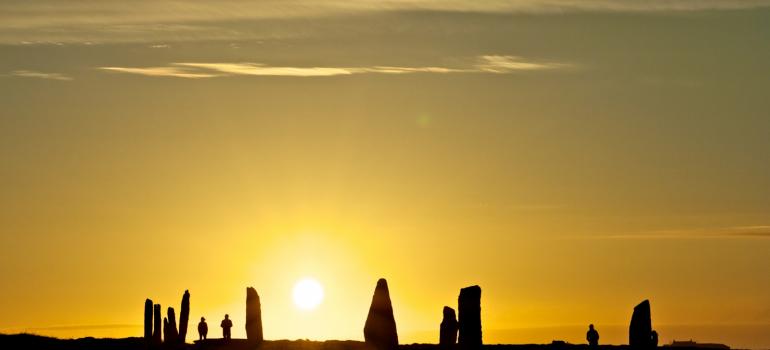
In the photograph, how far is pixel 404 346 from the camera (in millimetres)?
62094

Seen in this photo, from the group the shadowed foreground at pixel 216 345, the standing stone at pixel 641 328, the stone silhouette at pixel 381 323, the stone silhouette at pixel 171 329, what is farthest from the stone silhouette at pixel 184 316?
the standing stone at pixel 641 328

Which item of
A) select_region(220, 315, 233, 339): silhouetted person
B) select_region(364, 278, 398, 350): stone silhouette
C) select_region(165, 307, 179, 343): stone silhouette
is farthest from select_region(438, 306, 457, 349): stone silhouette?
select_region(165, 307, 179, 343): stone silhouette

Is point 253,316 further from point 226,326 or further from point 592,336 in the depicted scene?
point 592,336

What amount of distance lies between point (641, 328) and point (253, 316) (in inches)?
543

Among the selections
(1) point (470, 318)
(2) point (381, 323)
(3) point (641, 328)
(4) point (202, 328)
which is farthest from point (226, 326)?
(3) point (641, 328)

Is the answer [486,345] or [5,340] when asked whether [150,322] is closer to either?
[5,340]

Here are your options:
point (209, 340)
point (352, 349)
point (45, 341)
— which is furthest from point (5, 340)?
→ point (352, 349)

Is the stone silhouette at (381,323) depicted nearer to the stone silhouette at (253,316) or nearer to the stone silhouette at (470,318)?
the stone silhouette at (470,318)

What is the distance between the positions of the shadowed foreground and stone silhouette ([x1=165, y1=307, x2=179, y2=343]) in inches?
165

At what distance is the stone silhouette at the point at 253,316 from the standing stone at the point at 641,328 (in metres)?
12.8

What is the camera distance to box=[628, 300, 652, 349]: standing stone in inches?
2395

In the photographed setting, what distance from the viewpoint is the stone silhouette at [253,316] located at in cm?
6712

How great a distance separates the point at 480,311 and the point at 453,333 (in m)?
1.49

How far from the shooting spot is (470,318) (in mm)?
61000
